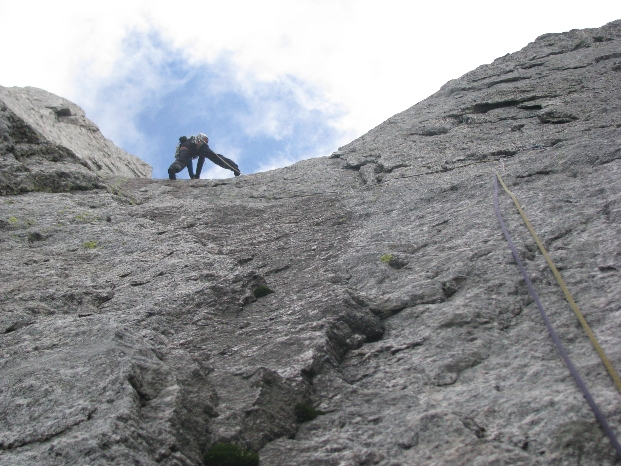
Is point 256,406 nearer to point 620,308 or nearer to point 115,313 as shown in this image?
point 115,313

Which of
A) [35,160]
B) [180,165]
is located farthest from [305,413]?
[180,165]

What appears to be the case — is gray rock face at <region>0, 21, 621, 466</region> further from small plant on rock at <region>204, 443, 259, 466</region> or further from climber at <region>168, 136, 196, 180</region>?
climber at <region>168, 136, 196, 180</region>

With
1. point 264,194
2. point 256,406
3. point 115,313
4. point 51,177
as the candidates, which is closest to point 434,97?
point 264,194

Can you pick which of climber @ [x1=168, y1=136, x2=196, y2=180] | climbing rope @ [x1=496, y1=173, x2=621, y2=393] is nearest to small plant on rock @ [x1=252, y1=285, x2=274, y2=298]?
climbing rope @ [x1=496, y1=173, x2=621, y2=393]

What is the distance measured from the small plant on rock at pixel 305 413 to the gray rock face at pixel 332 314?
0.10 metres

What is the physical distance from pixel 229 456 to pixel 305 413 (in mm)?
1075

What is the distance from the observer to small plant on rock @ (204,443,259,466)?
21.6ft

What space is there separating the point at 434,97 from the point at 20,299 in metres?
15.6

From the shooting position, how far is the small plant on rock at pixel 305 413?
727cm

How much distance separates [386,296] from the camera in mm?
9492

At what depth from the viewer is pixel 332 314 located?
9.04 m

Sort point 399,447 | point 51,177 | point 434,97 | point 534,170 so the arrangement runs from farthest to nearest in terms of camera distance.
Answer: point 434,97
point 51,177
point 534,170
point 399,447

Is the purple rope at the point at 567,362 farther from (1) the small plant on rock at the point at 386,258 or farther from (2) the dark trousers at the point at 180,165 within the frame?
(2) the dark trousers at the point at 180,165

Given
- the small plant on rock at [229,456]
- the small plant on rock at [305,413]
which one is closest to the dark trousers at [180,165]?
the small plant on rock at [305,413]
